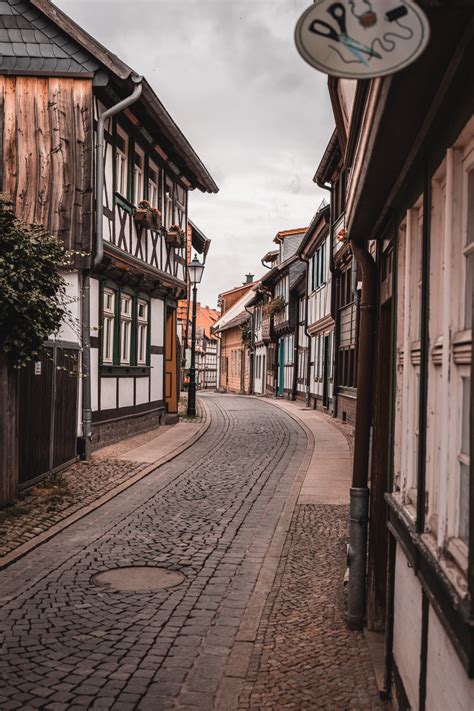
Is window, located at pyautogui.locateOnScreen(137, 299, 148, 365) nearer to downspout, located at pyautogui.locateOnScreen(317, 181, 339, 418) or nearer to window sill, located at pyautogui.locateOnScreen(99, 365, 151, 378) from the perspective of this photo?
window sill, located at pyautogui.locateOnScreen(99, 365, 151, 378)

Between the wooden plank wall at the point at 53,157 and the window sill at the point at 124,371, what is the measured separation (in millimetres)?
2639

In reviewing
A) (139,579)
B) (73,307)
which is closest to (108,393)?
(73,307)

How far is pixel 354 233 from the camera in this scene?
548 cm

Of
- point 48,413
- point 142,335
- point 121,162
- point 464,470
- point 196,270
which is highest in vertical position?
point 121,162

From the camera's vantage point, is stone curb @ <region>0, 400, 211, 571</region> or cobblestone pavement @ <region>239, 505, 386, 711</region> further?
stone curb @ <region>0, 400, 211, 571</region>

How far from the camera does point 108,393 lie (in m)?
14.7

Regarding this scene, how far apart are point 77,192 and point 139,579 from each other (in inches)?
314

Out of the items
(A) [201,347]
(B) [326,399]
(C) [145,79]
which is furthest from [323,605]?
(A) [201,347]

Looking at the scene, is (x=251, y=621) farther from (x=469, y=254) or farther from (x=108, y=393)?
(x=108, y=393)

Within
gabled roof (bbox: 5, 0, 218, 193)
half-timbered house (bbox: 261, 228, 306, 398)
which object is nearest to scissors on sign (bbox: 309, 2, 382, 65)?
gabled roof (bbox: 5, 0, 218, 193)

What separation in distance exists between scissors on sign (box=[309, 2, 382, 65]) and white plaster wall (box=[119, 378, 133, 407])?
13437 millimetres

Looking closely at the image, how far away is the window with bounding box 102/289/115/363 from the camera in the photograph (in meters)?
14.6

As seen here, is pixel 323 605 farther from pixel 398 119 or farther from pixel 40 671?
pixel 398 119

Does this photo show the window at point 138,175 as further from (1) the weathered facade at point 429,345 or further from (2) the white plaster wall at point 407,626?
(2) the white plaster wall at point 407,626
